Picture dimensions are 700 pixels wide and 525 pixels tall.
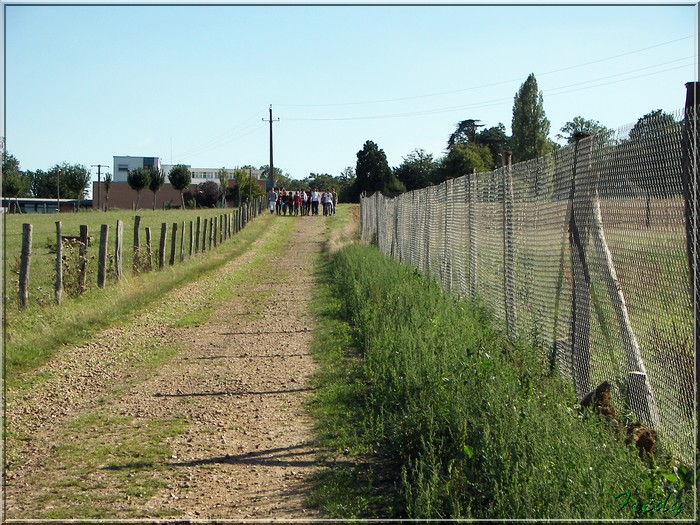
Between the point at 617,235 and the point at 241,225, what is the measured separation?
35.1 m

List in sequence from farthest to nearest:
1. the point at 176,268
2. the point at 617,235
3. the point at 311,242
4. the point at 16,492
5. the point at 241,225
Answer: the point at 241,225 → the point at 311,242 → the point at 176,268 → the point at 617,235 → the point at 16,492

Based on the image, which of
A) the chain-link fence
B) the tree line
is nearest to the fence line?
the chain-link fence

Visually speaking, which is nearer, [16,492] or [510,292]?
[16,492]

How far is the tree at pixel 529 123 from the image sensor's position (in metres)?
90.5

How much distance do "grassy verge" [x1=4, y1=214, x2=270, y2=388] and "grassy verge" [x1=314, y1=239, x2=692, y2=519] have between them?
3.14 meters

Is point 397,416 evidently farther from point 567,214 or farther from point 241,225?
point 241,225

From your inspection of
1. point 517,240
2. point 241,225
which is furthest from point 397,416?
point 241,225

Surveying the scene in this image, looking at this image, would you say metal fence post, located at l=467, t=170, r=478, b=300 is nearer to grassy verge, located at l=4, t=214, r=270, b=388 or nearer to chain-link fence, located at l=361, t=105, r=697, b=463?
chain-link fence, located at l=361, t=105, r=697, b=463

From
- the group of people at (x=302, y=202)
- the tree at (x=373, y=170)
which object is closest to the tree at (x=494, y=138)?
the tree at (x=373, y=170)

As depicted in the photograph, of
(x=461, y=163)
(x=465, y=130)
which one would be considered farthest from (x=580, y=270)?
(x=465, y=130)

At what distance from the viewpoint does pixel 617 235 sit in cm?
587

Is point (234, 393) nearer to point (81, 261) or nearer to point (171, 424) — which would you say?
point (171, 424)

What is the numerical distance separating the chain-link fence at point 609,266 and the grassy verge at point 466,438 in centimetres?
30

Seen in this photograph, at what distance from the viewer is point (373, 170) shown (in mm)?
85688
